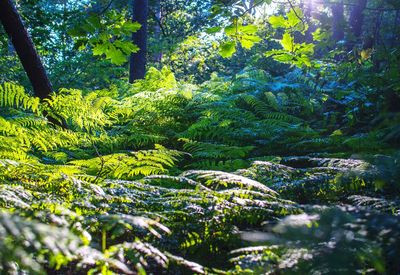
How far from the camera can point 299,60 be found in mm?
3371

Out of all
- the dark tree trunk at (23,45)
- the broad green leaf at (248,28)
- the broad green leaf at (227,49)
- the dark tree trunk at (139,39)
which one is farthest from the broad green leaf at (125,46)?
the dark tree trunk at (139,39)

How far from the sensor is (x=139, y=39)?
8.81 meters

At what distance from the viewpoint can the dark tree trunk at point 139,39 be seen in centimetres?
863

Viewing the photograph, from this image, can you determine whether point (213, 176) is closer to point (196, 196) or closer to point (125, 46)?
point (196, 196)

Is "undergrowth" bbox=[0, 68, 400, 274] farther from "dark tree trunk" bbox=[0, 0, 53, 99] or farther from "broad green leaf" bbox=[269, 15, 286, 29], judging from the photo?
"broad green leaf" bbox=[269, 15, 286, 29]

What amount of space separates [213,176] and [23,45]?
10.7 feet

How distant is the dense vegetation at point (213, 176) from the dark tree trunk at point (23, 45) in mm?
46

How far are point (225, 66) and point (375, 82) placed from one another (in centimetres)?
1008

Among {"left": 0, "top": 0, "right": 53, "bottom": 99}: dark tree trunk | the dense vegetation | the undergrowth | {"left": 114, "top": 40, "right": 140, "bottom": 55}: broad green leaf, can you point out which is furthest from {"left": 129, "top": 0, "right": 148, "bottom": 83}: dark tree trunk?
{"left": 114, "top": 40, "right": 140, "bottom": 55}: broad green leaf

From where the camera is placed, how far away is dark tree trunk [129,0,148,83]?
863 centimetres

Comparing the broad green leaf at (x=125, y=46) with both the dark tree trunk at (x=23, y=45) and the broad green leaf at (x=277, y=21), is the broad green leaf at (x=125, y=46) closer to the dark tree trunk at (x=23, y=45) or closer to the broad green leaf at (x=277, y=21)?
the broad green leaf at (x=277, y=21)

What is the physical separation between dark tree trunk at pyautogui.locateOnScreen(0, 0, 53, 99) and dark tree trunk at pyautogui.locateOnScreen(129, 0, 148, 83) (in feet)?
14.2

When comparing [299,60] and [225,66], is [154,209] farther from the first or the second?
[225,66]

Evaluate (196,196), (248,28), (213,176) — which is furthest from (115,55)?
(196,196)
